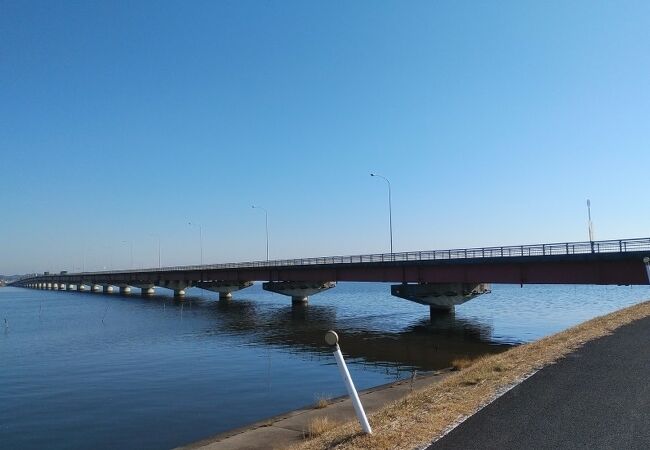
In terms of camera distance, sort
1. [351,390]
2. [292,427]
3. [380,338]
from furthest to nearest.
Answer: [380,338]
[292,427]
[351,390]

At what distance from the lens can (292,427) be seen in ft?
43.7

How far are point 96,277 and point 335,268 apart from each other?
420 ft

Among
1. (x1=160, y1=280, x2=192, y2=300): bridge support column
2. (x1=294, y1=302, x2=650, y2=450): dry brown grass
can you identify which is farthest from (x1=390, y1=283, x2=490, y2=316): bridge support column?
(x1=160, y1=280, x2=192, y2=300): bridge support column

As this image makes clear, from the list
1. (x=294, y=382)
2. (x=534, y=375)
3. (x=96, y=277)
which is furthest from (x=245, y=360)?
(x=96, y=277)

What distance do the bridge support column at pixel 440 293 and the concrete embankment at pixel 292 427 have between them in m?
38.0

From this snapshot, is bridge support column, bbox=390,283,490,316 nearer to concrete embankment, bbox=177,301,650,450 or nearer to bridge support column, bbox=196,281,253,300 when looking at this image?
concrete embankment, bbox=177,301,650,450

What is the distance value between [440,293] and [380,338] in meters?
14.8

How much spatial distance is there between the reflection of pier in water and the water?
11cm

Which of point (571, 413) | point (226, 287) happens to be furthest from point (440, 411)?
point (226, 287)

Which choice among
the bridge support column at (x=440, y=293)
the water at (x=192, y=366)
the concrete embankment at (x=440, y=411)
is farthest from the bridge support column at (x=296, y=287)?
the concrete embankment at (x=440, y=411)

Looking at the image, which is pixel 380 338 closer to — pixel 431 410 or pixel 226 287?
pixel 431 410

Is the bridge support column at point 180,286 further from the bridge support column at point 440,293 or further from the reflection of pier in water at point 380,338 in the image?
the bridge support column at point 440,293

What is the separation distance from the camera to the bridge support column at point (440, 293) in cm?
5372

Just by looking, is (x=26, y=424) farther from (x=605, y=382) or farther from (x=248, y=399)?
(x=605, y=382)
